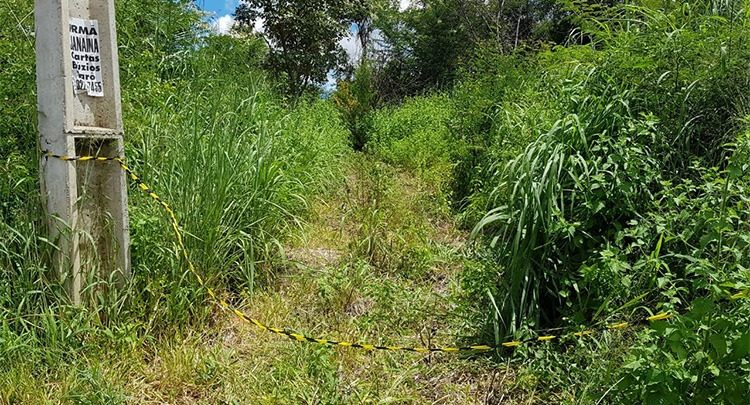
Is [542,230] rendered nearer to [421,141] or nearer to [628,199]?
[628,199]

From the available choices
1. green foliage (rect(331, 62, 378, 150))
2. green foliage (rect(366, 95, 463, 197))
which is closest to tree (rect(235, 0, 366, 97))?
green foliage (rect(331, 62, 378, 150))

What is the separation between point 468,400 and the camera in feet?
5.81

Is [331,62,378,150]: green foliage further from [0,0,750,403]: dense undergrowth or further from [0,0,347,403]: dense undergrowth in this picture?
[0,0,750,403]: dense undergrowth

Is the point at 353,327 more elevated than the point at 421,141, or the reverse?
the point at 421,141

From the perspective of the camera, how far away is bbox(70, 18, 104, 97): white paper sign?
191 cm

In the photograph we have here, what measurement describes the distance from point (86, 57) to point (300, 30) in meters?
8.46

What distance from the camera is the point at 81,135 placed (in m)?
1.92

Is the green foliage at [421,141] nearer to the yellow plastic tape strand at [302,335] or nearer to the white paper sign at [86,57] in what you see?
A: the yellow plastic tape strand at [302,335]

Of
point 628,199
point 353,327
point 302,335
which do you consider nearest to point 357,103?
point 353,327

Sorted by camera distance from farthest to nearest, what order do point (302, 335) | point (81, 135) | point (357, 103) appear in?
point (357, 103), point (302, 335), point (81, 135)

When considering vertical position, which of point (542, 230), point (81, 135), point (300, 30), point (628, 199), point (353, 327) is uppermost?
point (300, 30)

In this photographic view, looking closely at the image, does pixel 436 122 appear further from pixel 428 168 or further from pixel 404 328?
pixel 404 328

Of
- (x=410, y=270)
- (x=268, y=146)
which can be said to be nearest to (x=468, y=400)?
(x=410, y=270)

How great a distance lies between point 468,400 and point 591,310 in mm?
606
